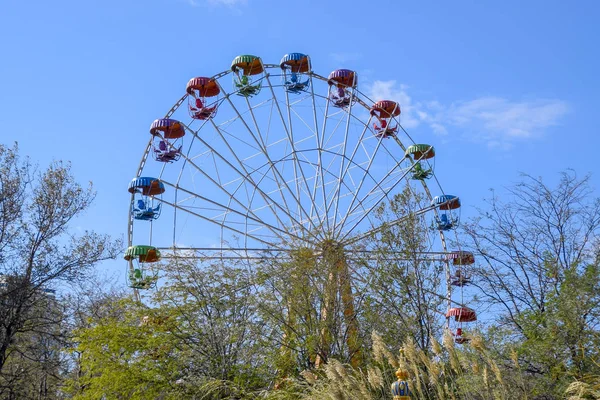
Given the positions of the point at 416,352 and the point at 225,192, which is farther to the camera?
the point at 225,192

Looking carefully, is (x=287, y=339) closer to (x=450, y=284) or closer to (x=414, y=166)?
(x=450, y=284)

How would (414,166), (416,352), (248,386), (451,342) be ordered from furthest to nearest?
(414,166)
(248,386)
(416,352)
(451,342)

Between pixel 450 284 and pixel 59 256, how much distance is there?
37.1 feet

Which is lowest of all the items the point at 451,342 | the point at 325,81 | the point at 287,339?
the point at 451,342

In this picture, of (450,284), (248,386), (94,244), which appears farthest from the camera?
(94,244)

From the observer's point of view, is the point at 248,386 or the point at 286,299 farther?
the point at 286,299

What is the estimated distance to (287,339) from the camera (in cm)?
1733

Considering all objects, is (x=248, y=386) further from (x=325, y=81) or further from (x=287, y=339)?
(x=325, y=81)

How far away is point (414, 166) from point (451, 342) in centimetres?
1955

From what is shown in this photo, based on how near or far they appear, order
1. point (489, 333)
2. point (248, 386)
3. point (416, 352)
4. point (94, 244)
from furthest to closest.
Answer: point (94, 244)
point (248, 386)
point (489, 333)
point (416, 352)

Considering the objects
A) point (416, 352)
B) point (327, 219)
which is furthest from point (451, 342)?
point (327, 219)

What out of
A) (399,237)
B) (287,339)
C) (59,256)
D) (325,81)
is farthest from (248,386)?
(325,81)

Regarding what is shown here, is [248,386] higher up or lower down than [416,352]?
higher up

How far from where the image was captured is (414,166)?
24.8 meters
